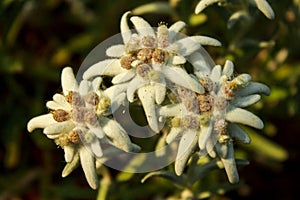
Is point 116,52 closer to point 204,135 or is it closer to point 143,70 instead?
point 143,70

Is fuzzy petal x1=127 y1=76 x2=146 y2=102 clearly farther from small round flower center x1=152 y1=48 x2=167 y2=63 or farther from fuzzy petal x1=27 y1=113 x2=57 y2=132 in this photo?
fuzzy petal x1=27 y1=113 x2=57 y2=132

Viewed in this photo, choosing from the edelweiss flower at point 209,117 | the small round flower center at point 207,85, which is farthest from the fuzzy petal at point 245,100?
the small round flower center at point 207,85

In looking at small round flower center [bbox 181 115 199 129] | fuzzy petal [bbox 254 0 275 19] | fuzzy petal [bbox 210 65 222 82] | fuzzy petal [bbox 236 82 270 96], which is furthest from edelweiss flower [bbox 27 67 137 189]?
fuzzy petal [bbox 254 0 275 19]

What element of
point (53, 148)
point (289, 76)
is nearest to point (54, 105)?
point (53, 148)

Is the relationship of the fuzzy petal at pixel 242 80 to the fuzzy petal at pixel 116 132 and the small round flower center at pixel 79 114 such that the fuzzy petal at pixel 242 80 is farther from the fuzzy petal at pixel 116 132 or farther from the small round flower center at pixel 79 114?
the small round flower center at pixel 79 114

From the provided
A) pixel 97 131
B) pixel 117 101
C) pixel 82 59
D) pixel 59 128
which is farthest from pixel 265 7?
pixel 82 59
